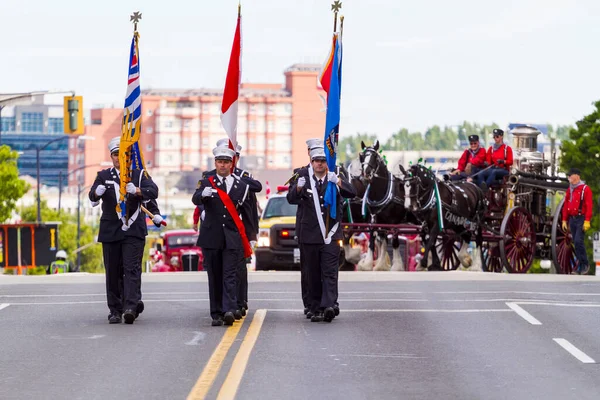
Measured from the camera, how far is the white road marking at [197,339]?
15.5m

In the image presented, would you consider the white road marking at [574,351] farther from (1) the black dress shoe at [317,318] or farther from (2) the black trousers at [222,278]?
(2) the black trousers at [222,278]

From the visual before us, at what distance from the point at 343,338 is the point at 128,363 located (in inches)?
113

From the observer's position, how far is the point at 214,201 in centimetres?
1792

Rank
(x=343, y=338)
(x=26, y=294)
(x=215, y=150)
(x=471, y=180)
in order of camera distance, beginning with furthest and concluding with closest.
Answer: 1. (x=471, y=180)
2. (x=26, y=294)
3. (x=215, y=150)
4. (x=343, y=338)

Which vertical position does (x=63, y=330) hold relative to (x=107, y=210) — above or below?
below

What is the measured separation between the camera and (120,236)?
18.0 m

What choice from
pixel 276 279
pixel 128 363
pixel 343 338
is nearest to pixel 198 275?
pixel 276 279

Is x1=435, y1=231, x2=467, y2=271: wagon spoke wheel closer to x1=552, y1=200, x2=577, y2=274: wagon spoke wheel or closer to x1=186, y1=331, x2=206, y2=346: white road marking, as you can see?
x1=552, y1=200, x2=577, y2=274: wagon spoke wheel

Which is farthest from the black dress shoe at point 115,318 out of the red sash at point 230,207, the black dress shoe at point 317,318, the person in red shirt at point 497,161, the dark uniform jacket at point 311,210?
the person in red shirt at point 497,161

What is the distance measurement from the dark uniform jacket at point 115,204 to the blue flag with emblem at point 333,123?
195 centimetres

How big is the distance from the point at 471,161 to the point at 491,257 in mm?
1992

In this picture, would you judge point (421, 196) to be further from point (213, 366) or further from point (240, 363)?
point (213, 366)

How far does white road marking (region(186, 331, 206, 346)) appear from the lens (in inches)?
611

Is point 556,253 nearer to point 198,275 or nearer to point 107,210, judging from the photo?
point 198,275
